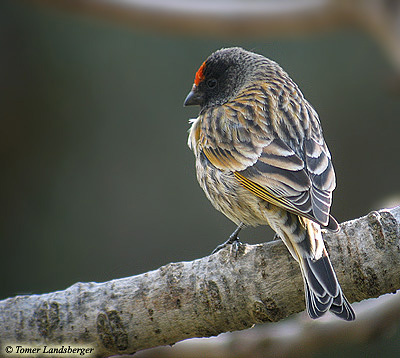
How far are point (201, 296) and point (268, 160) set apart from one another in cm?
95

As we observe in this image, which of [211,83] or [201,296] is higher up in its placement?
[211,83]

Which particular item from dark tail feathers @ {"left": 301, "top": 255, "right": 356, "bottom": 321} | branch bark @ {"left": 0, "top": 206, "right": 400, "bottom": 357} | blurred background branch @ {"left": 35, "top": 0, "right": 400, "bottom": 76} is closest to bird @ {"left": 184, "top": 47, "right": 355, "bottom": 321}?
dark tail feathers @ {"left": 301, "top": 255, "right": 356, "bottom": 321}

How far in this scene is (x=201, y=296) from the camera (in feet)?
10.5

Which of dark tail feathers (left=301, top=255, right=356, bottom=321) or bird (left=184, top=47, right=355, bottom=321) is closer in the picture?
dark tail feathers (left=301, top=255, right=356, bottom=321)

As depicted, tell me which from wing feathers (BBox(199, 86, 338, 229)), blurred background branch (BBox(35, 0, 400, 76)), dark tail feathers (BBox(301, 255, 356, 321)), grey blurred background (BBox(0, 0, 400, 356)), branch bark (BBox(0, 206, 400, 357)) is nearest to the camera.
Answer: dark tail feathers (BBox(301, 255, 356, 321))

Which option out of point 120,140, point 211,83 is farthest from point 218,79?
point 120,140

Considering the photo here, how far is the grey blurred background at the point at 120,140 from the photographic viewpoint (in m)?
8.27

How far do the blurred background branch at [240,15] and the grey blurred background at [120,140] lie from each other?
1577mm

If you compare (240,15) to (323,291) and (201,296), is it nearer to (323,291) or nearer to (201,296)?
(201,296)

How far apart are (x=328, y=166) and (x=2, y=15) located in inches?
272

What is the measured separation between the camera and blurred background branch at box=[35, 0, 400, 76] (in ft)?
20.7

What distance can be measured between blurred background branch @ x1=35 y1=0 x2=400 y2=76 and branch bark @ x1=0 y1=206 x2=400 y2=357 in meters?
3.61

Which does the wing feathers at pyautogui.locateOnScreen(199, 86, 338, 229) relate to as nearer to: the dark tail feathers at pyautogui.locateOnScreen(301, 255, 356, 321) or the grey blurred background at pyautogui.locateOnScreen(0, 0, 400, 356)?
the dark tail feathers at pyautogui.locateOnScreen(301, 255, 356, 321)

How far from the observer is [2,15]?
9.16 meters
